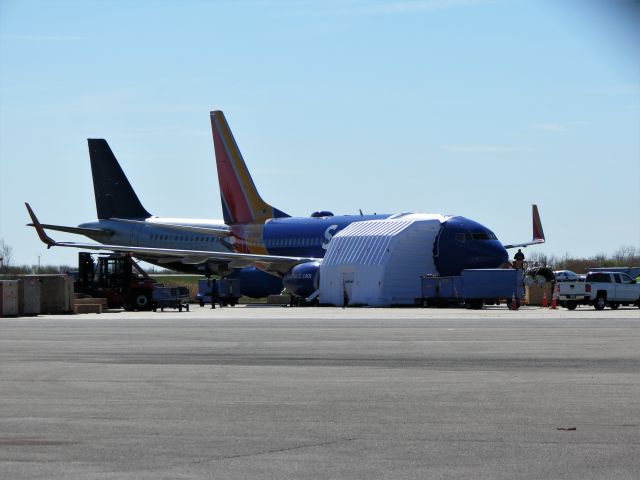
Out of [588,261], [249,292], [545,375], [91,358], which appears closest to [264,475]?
[545,375]

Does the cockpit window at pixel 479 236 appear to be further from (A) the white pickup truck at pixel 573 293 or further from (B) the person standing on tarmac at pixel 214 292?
(B) the person standing on tarmac at pixel 214 292

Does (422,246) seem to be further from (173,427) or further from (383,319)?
(173,427)

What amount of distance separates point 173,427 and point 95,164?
6598 centimetres

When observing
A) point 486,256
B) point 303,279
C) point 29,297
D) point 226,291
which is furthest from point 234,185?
point 29,297

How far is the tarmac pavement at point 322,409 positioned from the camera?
948 cm

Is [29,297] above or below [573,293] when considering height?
above

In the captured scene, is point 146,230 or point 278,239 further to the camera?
point 146,230

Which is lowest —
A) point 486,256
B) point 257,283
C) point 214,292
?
point 214,292

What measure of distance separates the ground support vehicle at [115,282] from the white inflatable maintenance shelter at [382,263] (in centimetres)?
838

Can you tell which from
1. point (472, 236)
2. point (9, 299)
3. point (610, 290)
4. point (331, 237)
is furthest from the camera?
point (331, 237)

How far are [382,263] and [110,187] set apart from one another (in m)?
27.9

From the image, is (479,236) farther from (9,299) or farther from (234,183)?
(9,299)

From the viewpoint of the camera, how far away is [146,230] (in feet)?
230

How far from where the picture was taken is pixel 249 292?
63.1 meters
